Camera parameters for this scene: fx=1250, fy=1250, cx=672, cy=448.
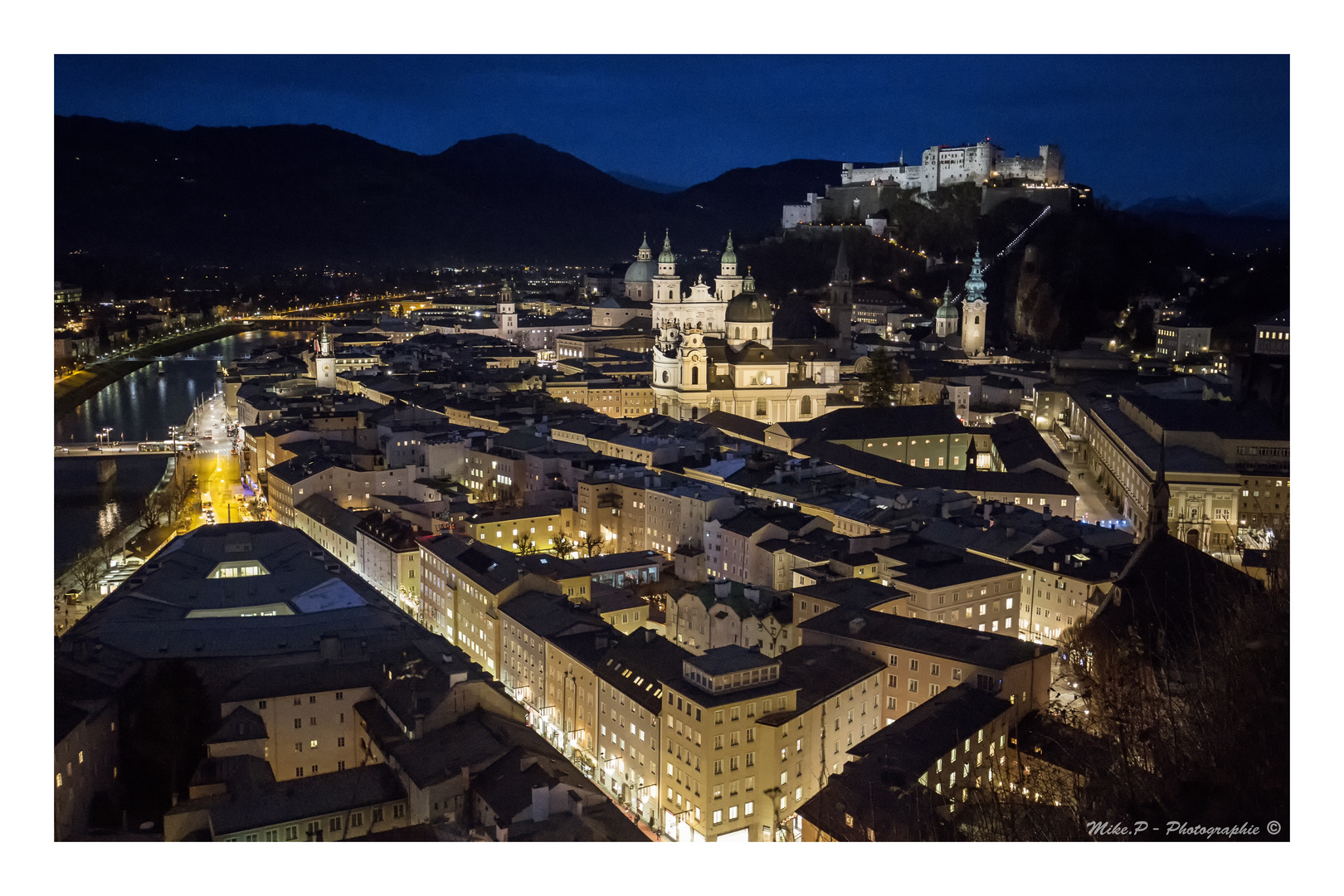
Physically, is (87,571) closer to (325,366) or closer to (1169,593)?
(1169,593)

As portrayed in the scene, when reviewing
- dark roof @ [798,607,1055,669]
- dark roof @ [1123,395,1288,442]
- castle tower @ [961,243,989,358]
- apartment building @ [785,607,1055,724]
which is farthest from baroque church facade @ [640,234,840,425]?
apartment building @ [785,607,1055,724]

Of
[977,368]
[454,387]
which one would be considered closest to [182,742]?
[454,387]

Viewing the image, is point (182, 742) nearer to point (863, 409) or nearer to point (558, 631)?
point (558, 631)

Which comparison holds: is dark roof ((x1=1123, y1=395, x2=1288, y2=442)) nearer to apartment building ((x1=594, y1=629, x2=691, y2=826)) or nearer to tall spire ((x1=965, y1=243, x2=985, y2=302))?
apartment building ((x1=594, y1=629, x2=691, y2=826))

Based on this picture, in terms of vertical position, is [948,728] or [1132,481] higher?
[1132,481]

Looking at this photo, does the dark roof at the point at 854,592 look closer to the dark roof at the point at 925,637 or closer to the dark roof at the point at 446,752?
the dark roof at the point at 925,637
